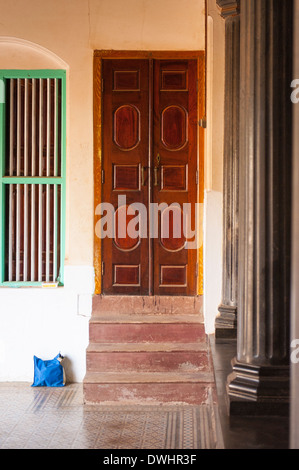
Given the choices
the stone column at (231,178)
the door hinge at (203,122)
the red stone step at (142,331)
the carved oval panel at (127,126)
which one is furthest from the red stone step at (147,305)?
the door hinge at (203,122)

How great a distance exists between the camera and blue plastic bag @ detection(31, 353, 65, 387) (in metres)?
5.50

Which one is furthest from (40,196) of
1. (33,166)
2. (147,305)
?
(147,305)

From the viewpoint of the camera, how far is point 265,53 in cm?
243

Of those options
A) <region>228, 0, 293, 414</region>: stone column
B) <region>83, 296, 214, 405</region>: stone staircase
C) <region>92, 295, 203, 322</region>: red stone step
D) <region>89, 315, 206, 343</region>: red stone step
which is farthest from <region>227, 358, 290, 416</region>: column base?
<region>92, 295, 203, 322</region>: red stone step

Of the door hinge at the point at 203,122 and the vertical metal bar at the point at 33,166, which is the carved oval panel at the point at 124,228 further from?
the door hinge at the point at 203,122

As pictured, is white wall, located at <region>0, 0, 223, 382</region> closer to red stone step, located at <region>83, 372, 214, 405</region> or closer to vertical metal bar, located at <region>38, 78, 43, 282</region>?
vertical metal bar, located at <region>38, 78, 43, 282</region>

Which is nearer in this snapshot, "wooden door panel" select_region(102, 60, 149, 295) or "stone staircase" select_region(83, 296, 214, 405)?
"stone staircase" select_region(83, 296, 214, 405)

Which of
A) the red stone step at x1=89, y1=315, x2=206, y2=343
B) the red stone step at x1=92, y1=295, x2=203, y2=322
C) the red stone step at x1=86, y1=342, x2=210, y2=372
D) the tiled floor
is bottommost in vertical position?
the tiled floor

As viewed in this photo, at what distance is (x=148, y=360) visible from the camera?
204 inches

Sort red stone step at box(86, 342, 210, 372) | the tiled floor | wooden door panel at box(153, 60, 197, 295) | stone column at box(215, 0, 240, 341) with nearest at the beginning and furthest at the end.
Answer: the tiled floor < stone column at box(215, 0, 240, 341) < red stone step at box(86, 342, 210, 372) < wooden door panel at box(153, 60, 197, 295)

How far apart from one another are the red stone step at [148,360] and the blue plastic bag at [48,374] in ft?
1.66

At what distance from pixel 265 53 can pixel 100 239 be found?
3588 mm

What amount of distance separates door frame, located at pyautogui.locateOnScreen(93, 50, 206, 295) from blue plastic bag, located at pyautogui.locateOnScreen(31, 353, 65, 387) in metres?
0.84

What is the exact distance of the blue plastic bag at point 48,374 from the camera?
18.1 ft
